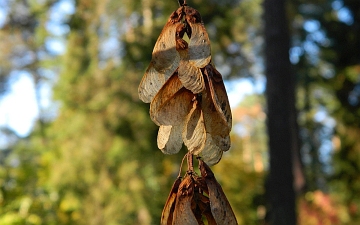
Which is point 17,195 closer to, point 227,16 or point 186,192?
point 186,192

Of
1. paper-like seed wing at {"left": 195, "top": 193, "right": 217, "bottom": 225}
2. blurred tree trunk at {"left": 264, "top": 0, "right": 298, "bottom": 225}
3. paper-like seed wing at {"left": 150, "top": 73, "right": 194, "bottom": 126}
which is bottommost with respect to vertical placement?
paper-like seed wing at {"left": 195, "top": 193, "right": 217, "bottom": 225}

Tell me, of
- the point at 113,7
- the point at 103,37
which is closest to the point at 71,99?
the point at 103,37

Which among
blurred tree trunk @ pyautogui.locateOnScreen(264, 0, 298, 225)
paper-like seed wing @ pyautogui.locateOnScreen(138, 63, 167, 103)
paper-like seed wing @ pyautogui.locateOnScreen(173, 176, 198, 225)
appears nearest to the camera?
paper-like seed wing @ pyautogui.locateOnScreen(173, 176, 198, 225)

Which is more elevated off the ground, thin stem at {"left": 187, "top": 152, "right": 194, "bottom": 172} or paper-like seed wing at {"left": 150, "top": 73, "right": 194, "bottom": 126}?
paper-like seed wing at {"left": 150, "top": 73, "right": 194, "bottom": 126}

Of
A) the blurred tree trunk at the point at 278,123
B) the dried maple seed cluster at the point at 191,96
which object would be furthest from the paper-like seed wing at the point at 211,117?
the blurred tree trunk at the point at 278,123

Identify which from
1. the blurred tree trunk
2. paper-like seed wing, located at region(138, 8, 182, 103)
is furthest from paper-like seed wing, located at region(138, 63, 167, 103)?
the blurred tree trunk

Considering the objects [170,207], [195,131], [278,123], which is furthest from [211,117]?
[278,123]

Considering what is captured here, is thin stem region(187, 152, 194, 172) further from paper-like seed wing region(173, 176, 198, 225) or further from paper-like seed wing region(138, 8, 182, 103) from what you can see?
paper-like seed wing region(138, 8, 182, 103)
